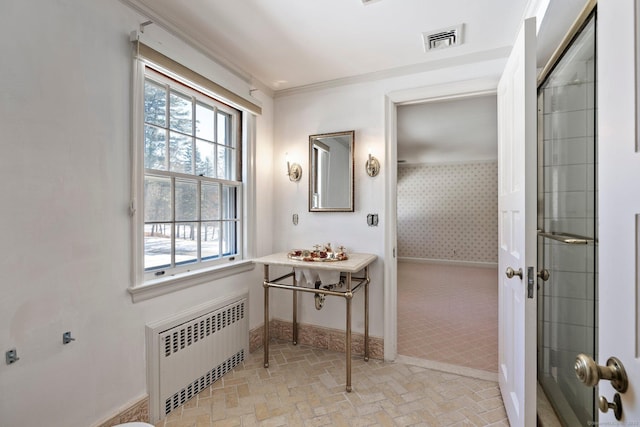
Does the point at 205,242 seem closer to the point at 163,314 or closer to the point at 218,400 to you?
the point at 163,314

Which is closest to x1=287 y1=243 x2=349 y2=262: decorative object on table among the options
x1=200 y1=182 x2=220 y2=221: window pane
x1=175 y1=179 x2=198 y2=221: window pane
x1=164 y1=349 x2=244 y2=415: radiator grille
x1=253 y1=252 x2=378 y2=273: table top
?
x1=253 y1=252 x2=378 y2=273: table top

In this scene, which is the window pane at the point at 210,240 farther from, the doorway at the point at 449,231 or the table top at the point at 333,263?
the doorway at the point at 449,231

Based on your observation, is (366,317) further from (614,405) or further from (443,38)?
(443,38)

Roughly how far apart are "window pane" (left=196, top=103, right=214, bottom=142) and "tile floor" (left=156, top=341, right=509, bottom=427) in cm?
191

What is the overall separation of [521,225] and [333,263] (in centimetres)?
126

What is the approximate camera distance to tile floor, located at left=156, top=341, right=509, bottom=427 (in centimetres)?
189

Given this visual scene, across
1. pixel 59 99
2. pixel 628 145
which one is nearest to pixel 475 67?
pixel 628 145

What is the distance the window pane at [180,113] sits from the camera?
82.6 inches

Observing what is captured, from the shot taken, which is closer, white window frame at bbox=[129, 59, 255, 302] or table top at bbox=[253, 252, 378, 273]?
white window frame at bbox=[129, 59, 255, 302]

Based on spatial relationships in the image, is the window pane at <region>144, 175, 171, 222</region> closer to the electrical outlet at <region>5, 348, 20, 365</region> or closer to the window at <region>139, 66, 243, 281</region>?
the window at <region>139, 66, 243, 281</region>

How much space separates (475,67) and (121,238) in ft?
9.11

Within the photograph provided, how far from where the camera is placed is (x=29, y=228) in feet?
4.37

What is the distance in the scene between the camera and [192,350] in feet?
6.94

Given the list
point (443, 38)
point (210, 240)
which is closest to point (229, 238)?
point (210, 240)
